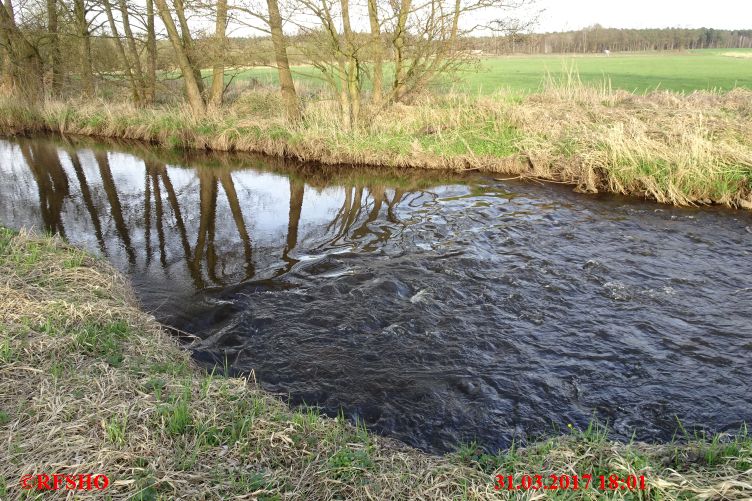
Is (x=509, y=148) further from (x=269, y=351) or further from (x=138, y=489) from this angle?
(x=138, y=489)

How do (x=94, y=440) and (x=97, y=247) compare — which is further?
(x=97, y=247)

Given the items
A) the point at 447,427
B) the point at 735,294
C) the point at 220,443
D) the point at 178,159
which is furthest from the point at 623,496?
the point at 178,159

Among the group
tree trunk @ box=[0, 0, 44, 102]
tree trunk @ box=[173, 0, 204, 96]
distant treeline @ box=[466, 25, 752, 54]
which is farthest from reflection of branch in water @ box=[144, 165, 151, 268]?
distant treeline @ box=[466, 25, 752, 54]

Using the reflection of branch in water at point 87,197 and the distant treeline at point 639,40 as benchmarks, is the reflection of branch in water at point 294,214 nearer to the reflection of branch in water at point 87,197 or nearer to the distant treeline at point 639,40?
the reflection of branch in water at point 87,197

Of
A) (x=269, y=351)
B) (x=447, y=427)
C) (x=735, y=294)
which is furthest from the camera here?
(x=735, y=294)

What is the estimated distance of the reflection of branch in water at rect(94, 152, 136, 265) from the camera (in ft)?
26.6

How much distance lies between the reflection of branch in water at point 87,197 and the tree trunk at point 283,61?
569 centimetres

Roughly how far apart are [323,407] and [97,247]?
5644 mm

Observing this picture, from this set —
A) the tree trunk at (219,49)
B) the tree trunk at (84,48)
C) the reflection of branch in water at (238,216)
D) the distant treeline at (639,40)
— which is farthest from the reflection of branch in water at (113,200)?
the distant treeline at (639,40)

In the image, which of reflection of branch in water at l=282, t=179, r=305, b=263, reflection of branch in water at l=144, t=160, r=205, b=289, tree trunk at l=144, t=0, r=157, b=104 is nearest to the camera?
reflection of branch in water at l=144, t=160, r=205, b=289

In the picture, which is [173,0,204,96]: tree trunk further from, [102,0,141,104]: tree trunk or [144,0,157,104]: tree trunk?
[102,0,141,104]: tree trunk

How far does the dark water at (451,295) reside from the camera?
434 centimetres

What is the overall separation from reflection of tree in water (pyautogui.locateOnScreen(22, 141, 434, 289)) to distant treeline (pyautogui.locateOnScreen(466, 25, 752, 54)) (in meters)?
37.3

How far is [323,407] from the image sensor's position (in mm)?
4312
